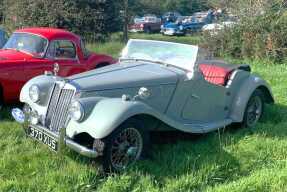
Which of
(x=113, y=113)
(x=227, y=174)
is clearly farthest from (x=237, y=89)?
(x=113, y=113)

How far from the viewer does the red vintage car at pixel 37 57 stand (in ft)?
25.1

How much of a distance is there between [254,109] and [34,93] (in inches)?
140

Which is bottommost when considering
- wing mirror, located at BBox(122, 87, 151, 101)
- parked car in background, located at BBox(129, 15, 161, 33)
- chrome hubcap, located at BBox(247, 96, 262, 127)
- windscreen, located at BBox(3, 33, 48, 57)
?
parked car in background, located at BBox(129, 15, 161, 33)

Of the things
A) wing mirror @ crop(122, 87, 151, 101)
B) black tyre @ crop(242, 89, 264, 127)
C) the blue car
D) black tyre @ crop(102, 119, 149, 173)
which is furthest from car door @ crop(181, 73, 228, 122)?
the blue car

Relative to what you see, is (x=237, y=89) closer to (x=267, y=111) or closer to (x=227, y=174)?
(x=267, y=111)

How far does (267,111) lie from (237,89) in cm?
132

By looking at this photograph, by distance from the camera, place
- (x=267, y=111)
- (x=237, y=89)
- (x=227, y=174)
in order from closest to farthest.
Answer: (x=227, y=174) < (x=237, y=89) < (x=267, y=111)

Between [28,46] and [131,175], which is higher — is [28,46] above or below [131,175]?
above

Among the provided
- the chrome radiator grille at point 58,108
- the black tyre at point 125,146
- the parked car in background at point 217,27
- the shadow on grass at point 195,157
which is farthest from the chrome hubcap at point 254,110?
the parked car in background at point 217,27

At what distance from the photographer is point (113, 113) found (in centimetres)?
494

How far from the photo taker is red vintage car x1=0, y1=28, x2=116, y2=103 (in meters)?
7.65

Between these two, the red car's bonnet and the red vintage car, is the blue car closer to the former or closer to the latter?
the red vintage car

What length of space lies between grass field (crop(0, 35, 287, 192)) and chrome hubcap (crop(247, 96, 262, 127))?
490mm

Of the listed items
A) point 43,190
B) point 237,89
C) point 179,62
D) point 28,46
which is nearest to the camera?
point 43,190
